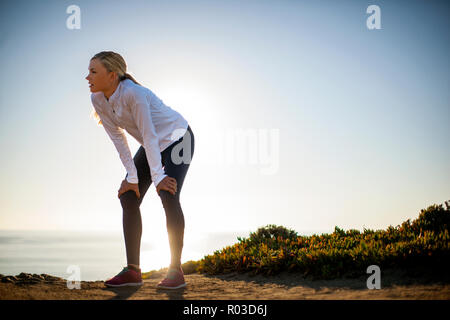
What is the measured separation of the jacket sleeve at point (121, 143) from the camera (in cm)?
403

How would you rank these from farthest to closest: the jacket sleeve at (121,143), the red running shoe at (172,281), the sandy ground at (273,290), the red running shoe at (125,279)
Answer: the jacket sleeve at (121,143) < the red running shoe at (125,279) < the red running shoe at (172,281) < the sandy ground at (273,290)

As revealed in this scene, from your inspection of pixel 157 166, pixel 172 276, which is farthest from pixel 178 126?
pixel 172 276

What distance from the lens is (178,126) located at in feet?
13.4

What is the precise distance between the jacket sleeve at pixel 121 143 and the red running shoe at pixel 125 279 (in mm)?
1117

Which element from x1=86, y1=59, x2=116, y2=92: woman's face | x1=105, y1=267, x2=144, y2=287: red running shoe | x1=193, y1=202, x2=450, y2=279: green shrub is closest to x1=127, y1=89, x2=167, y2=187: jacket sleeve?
x1=86, y1=59, x2=116, y2=92: woman's face

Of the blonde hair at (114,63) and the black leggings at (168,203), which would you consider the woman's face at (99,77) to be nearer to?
the blonde hair at (114,63)

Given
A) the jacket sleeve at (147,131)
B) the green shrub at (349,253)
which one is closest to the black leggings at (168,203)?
the jacket sleeve at (147,131)

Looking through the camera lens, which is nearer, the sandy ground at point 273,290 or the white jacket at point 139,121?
the sandy ground at point 273,290

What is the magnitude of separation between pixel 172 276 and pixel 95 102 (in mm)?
2321

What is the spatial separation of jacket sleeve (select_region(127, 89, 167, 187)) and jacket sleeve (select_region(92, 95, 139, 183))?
15.9 inches

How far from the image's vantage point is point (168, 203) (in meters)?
3.75

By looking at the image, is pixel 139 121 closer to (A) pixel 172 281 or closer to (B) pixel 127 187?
(B) pixel 127 187

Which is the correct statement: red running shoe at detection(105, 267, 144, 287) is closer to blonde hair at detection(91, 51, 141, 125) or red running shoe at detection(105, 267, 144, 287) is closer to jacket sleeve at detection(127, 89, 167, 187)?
jacket sleeve at detection(127, 89, 167, 187)
